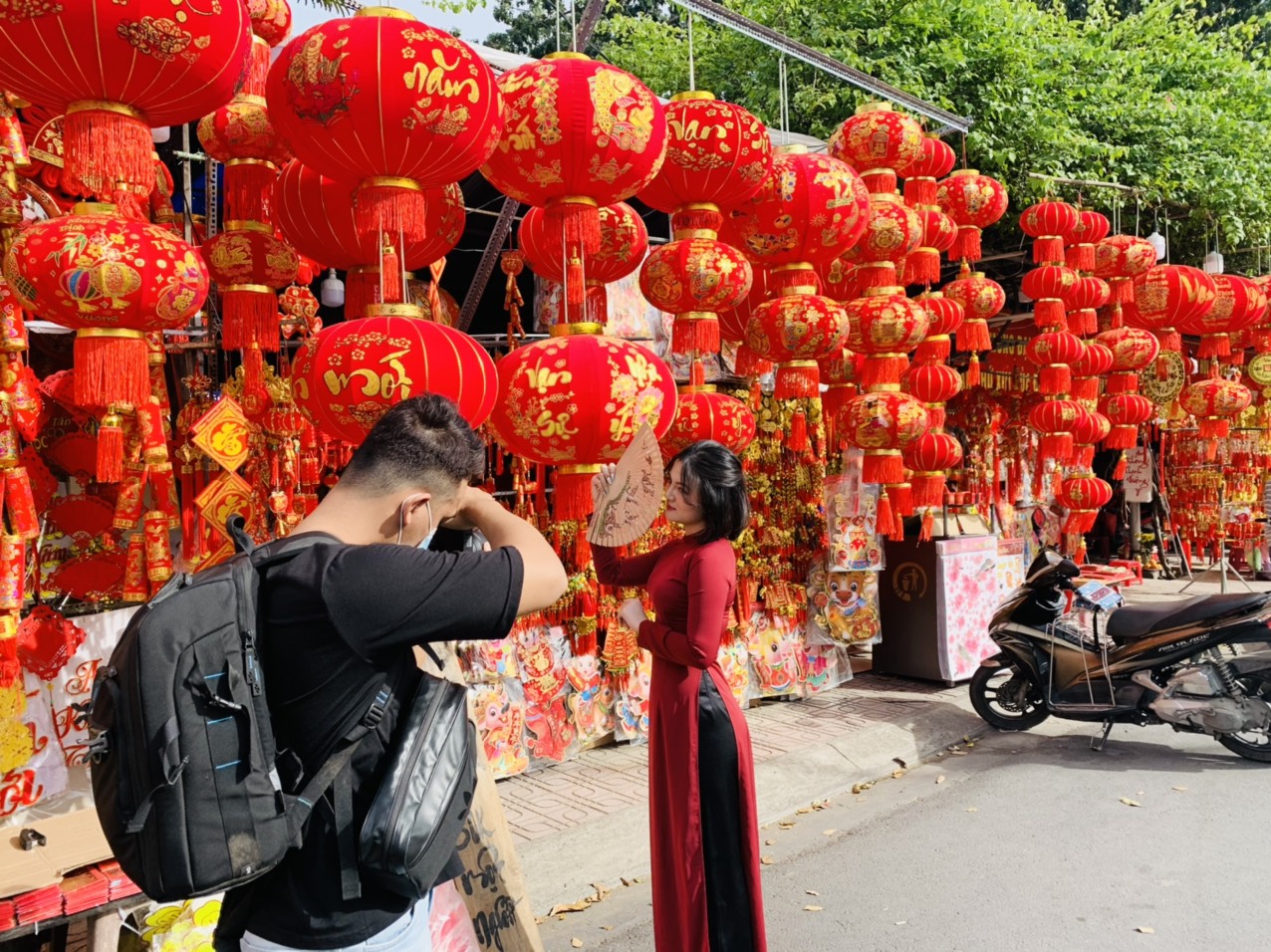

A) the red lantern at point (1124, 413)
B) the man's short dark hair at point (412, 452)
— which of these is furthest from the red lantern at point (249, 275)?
the red lantern at point (1124, 413)

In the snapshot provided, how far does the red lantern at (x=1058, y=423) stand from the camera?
19.5 feet

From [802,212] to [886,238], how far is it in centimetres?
83

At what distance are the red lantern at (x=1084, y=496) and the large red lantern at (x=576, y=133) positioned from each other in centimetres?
506

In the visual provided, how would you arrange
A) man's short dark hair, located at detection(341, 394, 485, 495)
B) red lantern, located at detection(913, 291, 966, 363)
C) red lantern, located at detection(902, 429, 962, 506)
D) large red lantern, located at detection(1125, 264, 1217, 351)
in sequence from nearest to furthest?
man's short dark hair, located at detection(341, 394, 485, 495) < red lantern, located at detection(902, 429, 962, 506) < red lantern, located at detection(913, 291, 966, 363) < large red lantern, located at detection(1125, 264, 1217, 351)

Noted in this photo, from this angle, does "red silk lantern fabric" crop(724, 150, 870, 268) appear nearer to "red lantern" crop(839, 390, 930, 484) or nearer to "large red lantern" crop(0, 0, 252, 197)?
"red lantern" crop(839, 390, 930, 484)

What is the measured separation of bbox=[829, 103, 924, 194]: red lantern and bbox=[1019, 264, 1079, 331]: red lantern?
81.8 inches

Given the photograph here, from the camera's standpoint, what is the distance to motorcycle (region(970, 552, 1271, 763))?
5164mm

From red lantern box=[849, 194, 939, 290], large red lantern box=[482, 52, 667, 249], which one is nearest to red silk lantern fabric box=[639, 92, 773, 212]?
large red lantern box=[482, 52, 667, 249]

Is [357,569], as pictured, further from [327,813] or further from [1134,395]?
[1134,395]

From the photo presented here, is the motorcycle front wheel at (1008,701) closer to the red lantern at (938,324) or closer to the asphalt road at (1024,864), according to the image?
the asphalt road at (1024,864)

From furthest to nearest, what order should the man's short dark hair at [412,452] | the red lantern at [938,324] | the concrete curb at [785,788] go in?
the red lantern at [938,324] → the concrete curb at [785,788] → the man's short dark hair at [412,452]

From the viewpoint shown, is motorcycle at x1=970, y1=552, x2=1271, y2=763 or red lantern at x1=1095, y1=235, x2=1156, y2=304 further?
red lantern at x1=1095, y1=235, x2=1156, y2=304

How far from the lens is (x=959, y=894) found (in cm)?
366

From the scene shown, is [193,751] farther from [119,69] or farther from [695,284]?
[695,284]
